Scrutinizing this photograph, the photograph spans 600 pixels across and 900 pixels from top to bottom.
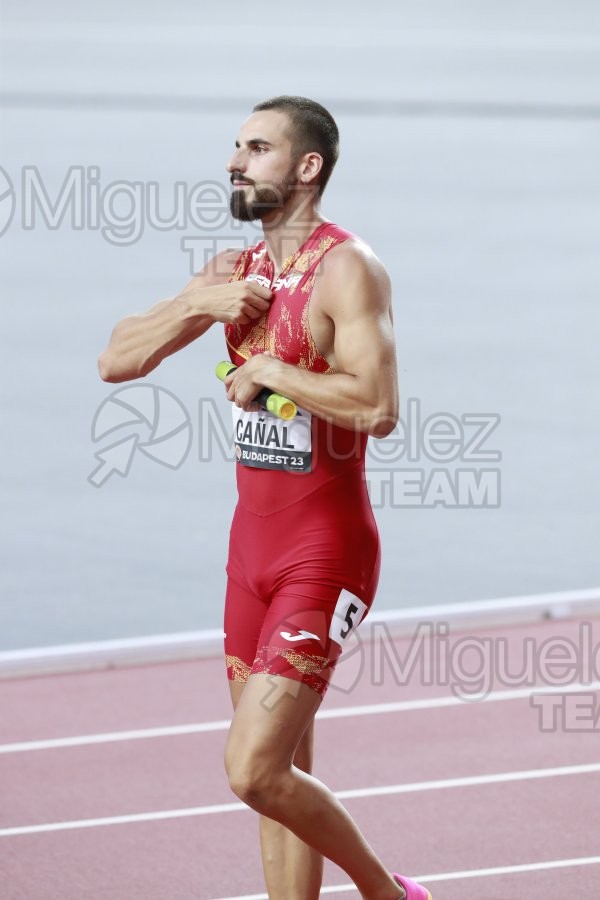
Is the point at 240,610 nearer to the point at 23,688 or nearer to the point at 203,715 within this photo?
the point at 203,715

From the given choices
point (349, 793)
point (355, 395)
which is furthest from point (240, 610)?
point (349, 793)

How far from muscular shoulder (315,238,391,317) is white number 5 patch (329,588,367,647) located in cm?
64

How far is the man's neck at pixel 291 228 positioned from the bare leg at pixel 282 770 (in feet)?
3.22

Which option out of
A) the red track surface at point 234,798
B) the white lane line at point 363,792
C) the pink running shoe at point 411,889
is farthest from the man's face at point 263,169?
the white lane line at point 363,792

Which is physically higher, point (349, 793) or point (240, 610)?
point (240, 610)

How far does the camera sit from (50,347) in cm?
992

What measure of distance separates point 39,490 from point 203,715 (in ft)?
8.87

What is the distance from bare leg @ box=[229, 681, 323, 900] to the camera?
3416 mm

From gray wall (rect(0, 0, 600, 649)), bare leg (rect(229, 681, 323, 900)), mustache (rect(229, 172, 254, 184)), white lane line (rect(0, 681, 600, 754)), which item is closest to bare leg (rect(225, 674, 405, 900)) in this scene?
bare leg (rect(229, 681, 323, 900))

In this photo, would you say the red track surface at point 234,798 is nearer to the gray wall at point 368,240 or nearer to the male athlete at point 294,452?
the gray wall at point 368,240

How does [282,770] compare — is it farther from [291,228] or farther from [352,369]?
[291,228]

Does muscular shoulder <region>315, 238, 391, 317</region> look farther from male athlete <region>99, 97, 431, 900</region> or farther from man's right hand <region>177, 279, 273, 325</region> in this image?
man's right hand <region>177, 279, 273, 325</region>

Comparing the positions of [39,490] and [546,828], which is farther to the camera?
[39,490]

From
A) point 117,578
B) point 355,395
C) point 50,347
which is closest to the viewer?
point 355,395
